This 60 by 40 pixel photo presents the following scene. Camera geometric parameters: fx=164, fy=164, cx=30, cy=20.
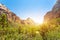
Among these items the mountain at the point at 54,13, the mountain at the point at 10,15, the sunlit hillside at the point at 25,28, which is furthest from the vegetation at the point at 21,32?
the mountain at the point at 54,13

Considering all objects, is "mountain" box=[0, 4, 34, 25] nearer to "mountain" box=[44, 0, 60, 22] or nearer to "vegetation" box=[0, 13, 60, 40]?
"vegetation" box=[0, 13, 60, 40]

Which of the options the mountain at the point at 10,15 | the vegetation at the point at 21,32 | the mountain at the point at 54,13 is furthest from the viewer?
the mountain at the point at 54,13

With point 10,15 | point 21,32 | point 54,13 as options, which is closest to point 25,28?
point 21,32

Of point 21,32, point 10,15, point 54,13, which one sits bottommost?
point 21,32

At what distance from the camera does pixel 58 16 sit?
20.7m

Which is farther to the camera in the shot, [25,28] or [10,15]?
[10,15]

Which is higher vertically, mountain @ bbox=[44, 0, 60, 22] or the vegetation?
mountain @ bbox=[44, 0, 60, 22]

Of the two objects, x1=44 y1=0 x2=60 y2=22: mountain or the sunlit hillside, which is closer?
the sunlit hillside

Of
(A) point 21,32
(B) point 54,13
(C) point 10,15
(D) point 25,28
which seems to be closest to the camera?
(A) point 21,32

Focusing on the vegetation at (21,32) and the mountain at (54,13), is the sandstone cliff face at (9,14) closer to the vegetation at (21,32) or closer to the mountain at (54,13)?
the vegetation at (21,32)

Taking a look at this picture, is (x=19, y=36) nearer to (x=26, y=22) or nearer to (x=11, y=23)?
(x=11, y=23)

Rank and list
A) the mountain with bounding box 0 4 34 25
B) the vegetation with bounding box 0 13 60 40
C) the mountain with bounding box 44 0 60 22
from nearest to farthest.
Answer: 1. the vegetation with bounding box 0 13 60 40
2. the mountain with bounding box 0 4 34 25
3. the mountain with bounding box 44 0 60 22

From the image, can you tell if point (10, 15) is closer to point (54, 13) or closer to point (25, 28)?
point (25, 28)

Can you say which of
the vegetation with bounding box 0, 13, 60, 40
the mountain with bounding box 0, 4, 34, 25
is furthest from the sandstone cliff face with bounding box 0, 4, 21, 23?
the vegetation with bounding box 0, 13, 60, 40
